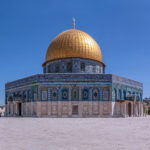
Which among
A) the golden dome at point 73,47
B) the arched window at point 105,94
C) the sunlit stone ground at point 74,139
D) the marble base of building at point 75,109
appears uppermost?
the golden dome at point 73,47

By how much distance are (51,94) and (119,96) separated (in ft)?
31.1

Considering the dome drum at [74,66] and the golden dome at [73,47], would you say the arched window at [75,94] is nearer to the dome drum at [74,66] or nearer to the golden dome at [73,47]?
the dome drum at [74,66]

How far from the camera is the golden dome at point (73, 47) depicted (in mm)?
33062

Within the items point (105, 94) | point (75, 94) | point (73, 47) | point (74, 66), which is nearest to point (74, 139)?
point (75, 94)

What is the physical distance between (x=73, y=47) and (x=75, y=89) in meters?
7.22

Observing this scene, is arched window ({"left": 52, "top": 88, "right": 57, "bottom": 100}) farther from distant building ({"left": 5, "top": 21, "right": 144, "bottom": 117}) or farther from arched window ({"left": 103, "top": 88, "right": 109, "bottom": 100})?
arched window ({"left": 103, "top": 88, "right": 109, "bottom": 100})

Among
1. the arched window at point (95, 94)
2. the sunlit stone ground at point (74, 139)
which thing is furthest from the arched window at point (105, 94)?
the sunlit stone ground at point (74, 139)

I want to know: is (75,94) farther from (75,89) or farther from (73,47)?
(73,47)

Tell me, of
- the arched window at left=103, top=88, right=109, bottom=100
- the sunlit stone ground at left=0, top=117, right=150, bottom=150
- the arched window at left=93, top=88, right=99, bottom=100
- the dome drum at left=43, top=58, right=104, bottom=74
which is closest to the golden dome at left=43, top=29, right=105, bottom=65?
the dome drum at left=43, top=58, right=104, bottom=74

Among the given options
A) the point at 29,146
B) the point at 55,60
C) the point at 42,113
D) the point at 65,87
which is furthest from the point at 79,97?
the point at 29,146

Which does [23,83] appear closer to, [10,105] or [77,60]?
[10,105]

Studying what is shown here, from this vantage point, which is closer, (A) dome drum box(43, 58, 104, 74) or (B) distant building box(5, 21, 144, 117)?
(B) distant building box(5, 21, 144, 117)

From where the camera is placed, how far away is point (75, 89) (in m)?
29.1

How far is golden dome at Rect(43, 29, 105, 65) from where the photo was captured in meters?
33.1
